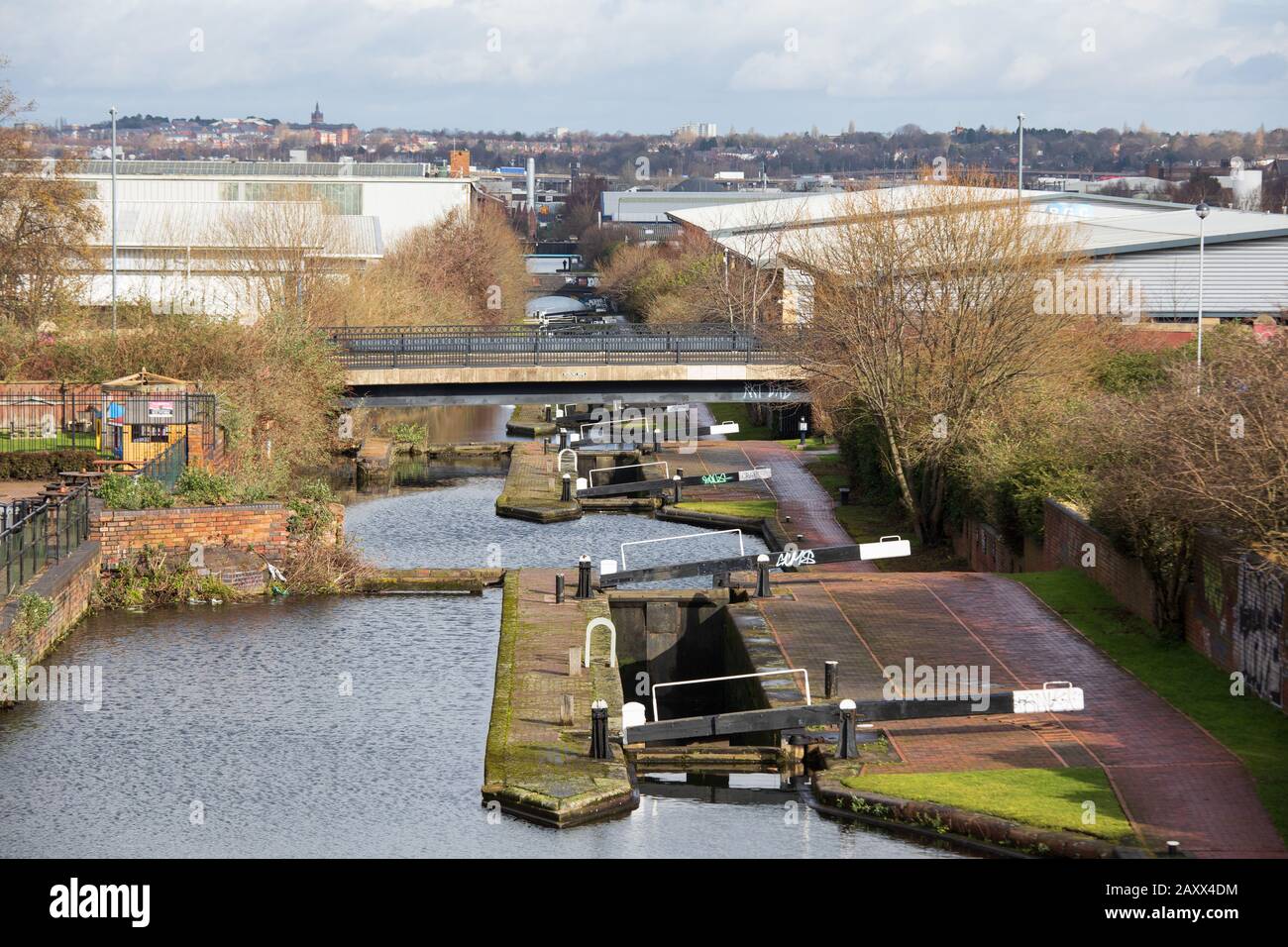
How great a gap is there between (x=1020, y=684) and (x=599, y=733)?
6348mm

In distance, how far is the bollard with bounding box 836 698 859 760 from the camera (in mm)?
19500

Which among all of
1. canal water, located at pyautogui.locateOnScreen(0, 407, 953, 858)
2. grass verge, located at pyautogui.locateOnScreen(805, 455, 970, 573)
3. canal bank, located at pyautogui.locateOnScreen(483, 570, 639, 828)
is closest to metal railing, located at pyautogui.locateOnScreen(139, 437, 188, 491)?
canal water, located at pyautogui.locateOnScreen(0, 407, 953, 858)

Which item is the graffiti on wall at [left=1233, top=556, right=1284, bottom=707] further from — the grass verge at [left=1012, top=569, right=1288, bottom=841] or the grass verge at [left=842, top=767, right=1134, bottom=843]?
the grass verge at [left=842, top=767, right=1134, bottom=843]

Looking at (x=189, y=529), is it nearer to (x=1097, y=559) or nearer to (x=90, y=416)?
(x=90, y=416)

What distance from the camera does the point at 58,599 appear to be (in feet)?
84.6

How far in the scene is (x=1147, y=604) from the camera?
25250 millimetres

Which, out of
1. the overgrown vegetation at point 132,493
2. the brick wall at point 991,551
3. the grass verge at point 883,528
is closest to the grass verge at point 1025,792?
the brick wall at point 991,551

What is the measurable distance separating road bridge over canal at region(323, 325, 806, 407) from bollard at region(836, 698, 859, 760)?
106 ft

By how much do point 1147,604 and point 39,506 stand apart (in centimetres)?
1796

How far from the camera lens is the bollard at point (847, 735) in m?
19.5

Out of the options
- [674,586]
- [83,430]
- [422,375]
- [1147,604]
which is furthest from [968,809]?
[422,375]

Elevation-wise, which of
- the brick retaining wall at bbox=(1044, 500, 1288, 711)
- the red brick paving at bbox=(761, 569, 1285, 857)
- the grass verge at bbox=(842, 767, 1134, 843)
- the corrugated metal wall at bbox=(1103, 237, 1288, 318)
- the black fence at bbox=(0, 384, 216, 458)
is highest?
the corrugated metal wall at bbox=(1103, 237, 1288, 318)

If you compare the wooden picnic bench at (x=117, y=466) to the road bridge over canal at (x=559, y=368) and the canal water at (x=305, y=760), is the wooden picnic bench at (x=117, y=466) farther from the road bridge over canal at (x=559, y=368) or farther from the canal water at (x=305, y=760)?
the road bridge over canal at (x=559, y=368)
